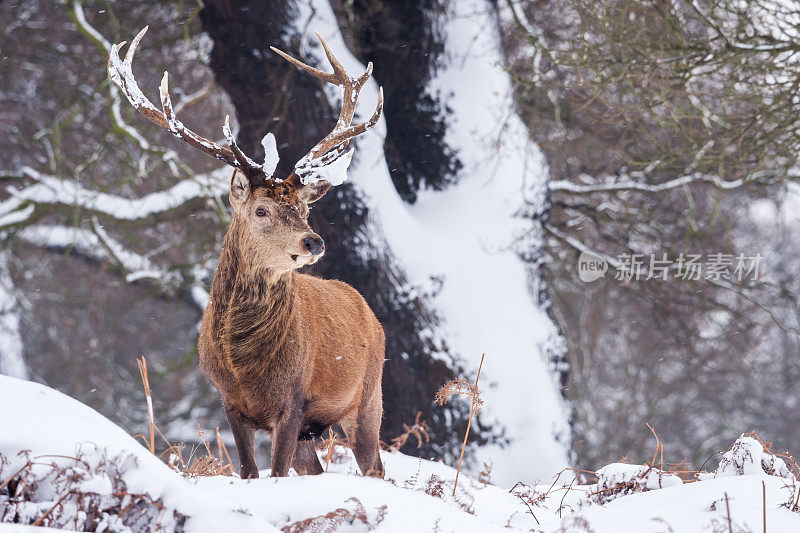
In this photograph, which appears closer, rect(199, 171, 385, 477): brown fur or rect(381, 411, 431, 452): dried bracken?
rect(199, 171, 385, 477): brown fur

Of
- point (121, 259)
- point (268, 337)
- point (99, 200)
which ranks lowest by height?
point (268, 337)

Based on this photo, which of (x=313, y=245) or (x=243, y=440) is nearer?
(x=313, y=245)

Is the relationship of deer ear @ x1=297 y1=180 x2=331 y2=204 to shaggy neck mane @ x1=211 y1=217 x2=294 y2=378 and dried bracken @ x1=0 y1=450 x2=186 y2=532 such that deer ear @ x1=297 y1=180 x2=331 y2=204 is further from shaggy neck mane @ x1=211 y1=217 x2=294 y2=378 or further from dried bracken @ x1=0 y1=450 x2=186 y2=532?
dried bracken @ x1=0 y1=450 x2=186 y2=532

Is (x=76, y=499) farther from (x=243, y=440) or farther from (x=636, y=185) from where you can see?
(x=636, y=185)

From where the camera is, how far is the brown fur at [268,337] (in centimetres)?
374

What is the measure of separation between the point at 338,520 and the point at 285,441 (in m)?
Result: 1.44

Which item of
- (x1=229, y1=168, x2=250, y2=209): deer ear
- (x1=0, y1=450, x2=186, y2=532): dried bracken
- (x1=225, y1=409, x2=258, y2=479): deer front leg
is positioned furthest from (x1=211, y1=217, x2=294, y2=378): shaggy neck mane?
(x1=0, y1=450, x2=186, y2=532): dried bracken

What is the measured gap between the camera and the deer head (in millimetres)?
3732

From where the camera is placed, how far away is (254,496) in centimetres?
250

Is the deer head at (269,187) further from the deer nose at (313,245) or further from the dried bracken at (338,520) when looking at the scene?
the dried bracken at (338,520)

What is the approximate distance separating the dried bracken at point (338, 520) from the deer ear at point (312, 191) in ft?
6.29

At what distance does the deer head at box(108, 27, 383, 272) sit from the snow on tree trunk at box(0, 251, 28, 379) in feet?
20.1

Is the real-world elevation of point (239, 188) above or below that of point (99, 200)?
below

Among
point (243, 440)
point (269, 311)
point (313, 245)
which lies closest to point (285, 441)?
point (243, 440)
